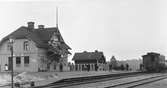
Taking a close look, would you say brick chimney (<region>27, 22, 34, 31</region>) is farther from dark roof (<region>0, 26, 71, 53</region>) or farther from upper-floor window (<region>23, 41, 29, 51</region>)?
upper-floor window (<region>23, 41, 29, 51</region>)

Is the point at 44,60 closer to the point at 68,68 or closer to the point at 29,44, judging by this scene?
the point at 29,44

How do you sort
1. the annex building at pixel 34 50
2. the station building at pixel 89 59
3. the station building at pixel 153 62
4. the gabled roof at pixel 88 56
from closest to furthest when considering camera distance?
the annex building at pixel 34 50, the station building at pixel 153 62, the station building at pixel 89 59, the gabled roof at pixel 88 56

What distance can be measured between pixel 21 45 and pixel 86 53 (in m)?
35.7

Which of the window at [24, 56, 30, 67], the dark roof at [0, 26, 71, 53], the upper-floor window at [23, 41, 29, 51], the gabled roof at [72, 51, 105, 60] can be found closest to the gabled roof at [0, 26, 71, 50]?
the dark roof at [0, 26, 71, 53]

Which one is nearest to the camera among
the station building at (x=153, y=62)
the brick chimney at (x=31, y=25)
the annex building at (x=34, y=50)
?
the annex building at (x=34, y=50)

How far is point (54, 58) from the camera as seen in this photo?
48.8m

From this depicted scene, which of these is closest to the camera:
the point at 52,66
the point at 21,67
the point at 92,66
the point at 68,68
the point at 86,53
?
the point at 21,67

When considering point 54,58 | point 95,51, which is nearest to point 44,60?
point 54,58

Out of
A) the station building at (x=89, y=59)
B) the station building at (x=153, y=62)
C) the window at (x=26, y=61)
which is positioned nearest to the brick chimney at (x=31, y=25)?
the window at (x=26, y=61)

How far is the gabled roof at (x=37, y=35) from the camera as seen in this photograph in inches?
1840

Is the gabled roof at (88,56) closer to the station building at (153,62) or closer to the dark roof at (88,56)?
the dark roof at (88,56)

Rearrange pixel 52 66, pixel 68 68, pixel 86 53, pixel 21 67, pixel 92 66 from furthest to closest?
1. pixel 86 53
2. pixel 92 66
3. pixel 68 68
4. pixel 52 66
5. pixel 21 67

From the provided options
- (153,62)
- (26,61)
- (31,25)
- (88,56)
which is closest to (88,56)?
(88,56)

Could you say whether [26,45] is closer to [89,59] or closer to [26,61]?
[26,61]
